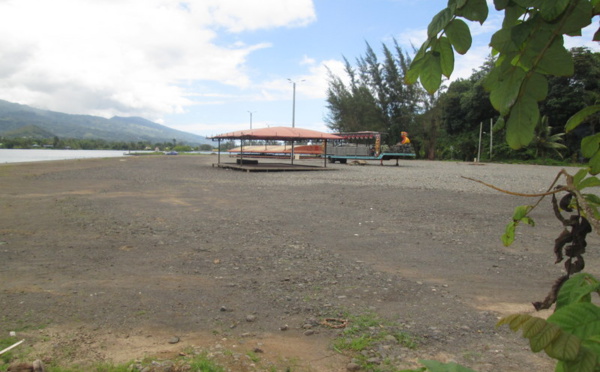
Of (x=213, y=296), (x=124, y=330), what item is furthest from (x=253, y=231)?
(x=124, y=330)

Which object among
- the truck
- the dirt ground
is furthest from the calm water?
the dirt ground

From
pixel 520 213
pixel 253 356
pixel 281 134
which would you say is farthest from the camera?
pixel 281 134

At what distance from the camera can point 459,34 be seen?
1.11 m

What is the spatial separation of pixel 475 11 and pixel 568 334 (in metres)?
0.77

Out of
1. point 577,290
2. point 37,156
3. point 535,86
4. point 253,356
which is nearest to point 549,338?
Answer: point 577,290

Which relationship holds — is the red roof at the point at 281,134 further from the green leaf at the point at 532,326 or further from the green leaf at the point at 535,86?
the green leaf at the point at 532,326

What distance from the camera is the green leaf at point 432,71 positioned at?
3.76 feet

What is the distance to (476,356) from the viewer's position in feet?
9.11

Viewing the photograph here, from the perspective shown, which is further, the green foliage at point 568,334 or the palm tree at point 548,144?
the palm tree at point 548,144

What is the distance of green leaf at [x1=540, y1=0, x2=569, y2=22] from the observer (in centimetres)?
84

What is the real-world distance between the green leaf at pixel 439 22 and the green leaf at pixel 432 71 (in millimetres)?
84

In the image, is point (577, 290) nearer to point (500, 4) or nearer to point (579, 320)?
point (579, 320)

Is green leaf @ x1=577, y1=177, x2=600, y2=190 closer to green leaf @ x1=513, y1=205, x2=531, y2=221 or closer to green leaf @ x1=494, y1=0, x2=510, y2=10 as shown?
green leaf @ x1=513, y1=205, x2=531, y2=221

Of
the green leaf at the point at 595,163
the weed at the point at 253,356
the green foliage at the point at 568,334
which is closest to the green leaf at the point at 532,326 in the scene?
the green foliage at the point at 568,334
